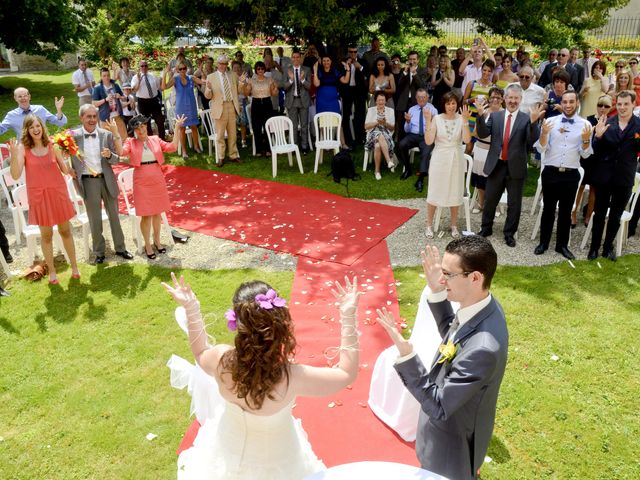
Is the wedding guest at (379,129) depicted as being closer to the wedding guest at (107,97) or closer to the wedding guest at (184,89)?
the wedding guest at (184,89)

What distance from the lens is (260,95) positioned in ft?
36.6

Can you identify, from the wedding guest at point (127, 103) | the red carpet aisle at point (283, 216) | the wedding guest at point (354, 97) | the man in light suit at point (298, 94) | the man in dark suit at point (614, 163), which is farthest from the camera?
the wedding guest at point (127, 103)

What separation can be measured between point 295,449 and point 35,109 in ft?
26.5

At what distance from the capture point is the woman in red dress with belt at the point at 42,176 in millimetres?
6227

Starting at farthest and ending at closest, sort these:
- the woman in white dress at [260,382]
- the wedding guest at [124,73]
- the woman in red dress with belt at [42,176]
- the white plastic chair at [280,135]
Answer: the wedding guest at [124,73]
the white plastic chair at [280,135]
the woman in red dress with belt at [42,176]
the woman in white dress at [260,382]

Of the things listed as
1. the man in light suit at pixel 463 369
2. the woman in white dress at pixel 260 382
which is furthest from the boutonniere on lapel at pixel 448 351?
the woman in white dress at pixel 260 382

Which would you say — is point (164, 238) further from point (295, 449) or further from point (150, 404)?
point (295, 449)

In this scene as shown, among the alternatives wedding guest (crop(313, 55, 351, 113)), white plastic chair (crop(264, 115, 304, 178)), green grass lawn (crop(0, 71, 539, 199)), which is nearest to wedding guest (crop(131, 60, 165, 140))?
green grass lawn (crop(0, 71, 539, 199))

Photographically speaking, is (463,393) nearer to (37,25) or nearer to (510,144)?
(510,144)

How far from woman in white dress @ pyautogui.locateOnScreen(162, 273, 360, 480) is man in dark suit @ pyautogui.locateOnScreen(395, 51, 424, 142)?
8.83 m

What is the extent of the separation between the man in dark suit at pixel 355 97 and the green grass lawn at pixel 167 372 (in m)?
6.00

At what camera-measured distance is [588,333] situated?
18.3ft

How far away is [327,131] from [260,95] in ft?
5.12

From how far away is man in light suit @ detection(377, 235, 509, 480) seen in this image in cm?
258
